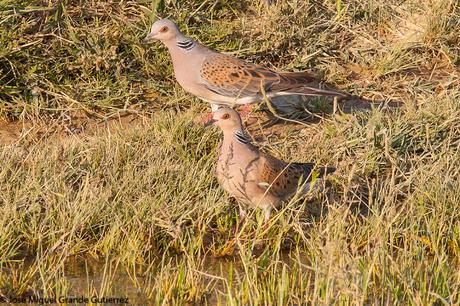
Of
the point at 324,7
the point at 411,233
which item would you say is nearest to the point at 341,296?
the point at 411,233

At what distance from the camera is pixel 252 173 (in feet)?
20.6

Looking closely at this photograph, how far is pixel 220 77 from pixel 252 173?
186cm

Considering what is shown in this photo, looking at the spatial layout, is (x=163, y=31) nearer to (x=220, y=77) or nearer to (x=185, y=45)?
(x=185, y=45)

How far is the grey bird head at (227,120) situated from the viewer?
6566mm

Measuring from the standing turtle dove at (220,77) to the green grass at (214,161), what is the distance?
10.9 inches

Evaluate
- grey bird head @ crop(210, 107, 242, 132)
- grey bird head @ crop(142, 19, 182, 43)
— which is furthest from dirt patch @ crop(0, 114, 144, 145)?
grey bird head @ crop(210, 107, 242, 132)

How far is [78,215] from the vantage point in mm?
5879

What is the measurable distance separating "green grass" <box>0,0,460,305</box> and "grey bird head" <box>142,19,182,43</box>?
32 cm

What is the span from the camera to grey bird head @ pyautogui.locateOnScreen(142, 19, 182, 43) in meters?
8.08

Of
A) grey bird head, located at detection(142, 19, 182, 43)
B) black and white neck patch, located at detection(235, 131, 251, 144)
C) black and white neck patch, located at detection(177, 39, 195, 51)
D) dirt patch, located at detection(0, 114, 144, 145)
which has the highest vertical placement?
black and white neck patch, located at detection(235, 131, 251, 144)

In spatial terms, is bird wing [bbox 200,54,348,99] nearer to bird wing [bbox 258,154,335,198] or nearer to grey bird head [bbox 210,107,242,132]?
grey bird head [bbox 210,107,242,132]

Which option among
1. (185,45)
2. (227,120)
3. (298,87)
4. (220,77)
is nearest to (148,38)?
(185,45)

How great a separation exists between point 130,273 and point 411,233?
1.55 m

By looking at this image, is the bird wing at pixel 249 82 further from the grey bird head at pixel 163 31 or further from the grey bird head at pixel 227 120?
the grey bird head at pixel 227 120
